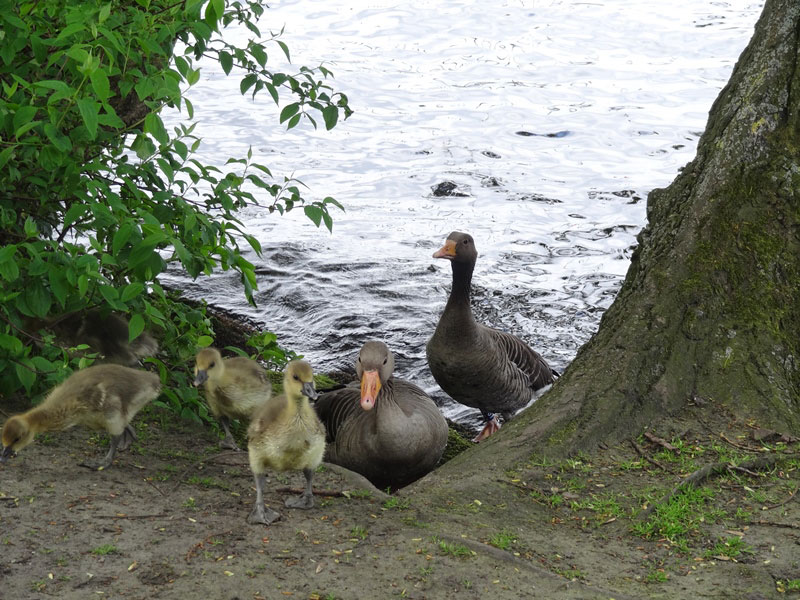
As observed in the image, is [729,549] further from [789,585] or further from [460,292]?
[460,292]

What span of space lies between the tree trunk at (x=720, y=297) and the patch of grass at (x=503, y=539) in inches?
44.8

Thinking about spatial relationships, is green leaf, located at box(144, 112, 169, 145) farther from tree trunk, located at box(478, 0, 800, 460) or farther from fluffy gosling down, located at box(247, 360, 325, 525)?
tree trunk, located at box(478, 0, 800, 460)

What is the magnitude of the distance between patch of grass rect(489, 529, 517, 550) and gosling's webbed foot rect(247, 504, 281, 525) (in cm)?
109

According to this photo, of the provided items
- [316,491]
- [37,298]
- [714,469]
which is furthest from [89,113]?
[714,469]

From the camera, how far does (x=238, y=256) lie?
265 inches

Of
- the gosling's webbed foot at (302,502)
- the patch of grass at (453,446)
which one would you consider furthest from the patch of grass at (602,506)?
the patch of grass at (453,446)

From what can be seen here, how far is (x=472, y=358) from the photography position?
9.48 meters

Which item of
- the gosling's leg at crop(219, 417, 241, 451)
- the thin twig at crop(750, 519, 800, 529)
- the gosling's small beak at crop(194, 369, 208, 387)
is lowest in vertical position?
the gosling's leg at crop(219, 417, 241, 451)

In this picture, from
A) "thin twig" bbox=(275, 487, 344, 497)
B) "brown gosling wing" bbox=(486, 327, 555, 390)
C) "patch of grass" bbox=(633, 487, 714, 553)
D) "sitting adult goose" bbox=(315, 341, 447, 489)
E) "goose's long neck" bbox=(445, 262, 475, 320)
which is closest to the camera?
"patch of grass" bbox=(633, 487, 714, 553)

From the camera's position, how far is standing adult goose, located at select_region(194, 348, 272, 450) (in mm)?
6297

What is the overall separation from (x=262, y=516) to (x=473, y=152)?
1309 cm

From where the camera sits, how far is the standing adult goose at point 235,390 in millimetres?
Result: 6297

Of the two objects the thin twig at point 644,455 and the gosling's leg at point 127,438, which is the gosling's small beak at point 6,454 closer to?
the gosling's leg at point 127,438

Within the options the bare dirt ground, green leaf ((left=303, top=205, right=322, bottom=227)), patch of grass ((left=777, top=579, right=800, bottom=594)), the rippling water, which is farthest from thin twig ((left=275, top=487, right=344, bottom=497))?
the rippling water
